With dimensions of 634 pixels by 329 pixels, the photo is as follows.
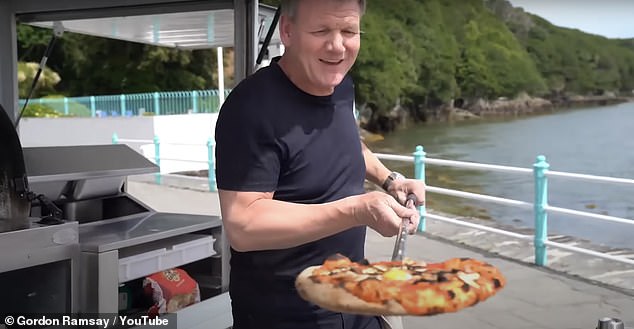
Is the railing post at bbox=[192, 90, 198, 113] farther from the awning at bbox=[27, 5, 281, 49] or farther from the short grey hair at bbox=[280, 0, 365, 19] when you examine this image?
the short grey hair at bbox=[280, 0, 365, 19]

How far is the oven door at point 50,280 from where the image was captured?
7.24ft

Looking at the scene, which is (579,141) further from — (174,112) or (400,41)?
(174,112)

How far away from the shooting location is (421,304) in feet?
3.57

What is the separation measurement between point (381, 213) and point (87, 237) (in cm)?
162

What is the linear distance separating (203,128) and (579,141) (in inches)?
548

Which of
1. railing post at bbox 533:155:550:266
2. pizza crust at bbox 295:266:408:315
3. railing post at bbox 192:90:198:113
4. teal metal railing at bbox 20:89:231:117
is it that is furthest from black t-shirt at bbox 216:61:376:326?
railing post at bbox 192:90:198:113

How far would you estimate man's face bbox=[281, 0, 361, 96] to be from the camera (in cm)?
132

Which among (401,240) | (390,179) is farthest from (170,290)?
(401,240)

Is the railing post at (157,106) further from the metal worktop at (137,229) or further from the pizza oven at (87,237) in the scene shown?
the metal worktop at (137,229)

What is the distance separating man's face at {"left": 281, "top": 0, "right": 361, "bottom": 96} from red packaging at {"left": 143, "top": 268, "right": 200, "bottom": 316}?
5.26 feet

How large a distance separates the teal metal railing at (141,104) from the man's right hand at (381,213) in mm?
13310

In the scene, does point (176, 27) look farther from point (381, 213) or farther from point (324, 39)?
point (381, 213)

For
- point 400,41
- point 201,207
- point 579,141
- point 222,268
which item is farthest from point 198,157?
point 400,41

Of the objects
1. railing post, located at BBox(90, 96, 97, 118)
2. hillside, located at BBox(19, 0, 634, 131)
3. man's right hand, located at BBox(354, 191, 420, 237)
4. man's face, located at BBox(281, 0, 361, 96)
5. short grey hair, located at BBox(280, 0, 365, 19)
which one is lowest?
man's right hand, located at BBox(354, 191, 420, 237)
